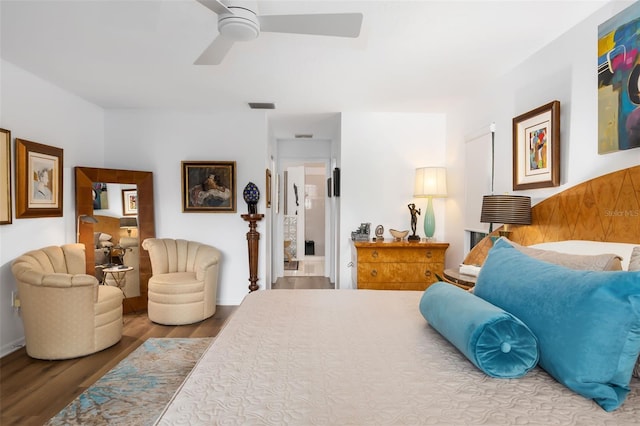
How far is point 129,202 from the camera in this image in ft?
13.5

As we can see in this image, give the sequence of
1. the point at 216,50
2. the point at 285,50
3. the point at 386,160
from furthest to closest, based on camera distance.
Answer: the point at 386,160 < the point at 285,50 < the point at 216,50

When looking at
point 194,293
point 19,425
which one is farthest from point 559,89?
point 19,425

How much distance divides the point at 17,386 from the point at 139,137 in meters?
2.97

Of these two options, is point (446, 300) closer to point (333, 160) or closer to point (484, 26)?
point (484, 26)

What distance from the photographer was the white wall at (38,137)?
9.64 ft

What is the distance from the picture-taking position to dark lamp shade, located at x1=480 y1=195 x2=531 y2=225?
8.01 feet

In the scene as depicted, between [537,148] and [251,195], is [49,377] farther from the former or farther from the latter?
[537,148]

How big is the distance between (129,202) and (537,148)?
424 centimetres

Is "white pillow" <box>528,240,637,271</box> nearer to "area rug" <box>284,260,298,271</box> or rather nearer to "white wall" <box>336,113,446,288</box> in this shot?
"white wall" <box>336,113,446,288</box>

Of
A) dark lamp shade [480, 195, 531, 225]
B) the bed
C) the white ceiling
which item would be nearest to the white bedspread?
the bed

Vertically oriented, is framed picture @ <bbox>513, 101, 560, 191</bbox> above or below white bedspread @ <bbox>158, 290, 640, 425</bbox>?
above

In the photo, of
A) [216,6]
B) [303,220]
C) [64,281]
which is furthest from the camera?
[303,220]

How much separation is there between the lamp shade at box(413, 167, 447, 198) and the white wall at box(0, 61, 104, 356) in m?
3.95

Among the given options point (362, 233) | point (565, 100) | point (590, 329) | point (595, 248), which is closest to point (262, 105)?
point (362, 233)
